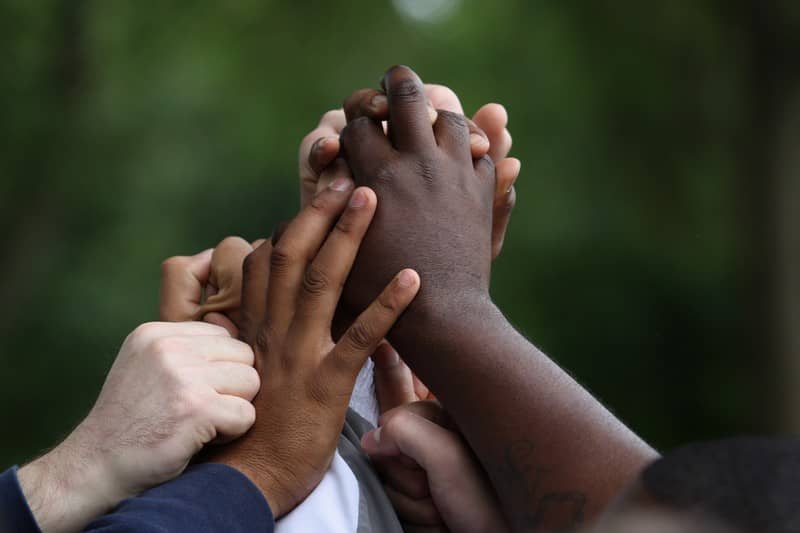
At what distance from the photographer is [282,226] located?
5.12 ft

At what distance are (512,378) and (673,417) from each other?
24.8ft

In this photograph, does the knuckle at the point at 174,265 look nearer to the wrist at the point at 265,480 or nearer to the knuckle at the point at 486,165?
the wrist at the point at 265,480

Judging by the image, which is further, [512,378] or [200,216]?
[200,216]

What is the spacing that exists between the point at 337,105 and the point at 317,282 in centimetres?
773

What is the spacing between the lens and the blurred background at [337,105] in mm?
7836

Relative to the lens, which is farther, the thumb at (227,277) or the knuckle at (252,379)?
the thumb at (227,277)

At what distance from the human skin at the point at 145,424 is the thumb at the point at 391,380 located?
0.33 m

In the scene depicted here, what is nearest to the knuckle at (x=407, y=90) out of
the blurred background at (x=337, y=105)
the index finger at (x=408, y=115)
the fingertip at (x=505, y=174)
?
the index finger at (x=408, y=115)

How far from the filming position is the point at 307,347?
4.58ft

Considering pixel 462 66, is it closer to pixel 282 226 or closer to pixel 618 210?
pixel 618 210

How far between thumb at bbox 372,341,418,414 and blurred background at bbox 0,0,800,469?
579 centimetres

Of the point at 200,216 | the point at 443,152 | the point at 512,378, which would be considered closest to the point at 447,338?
the point at 512,378

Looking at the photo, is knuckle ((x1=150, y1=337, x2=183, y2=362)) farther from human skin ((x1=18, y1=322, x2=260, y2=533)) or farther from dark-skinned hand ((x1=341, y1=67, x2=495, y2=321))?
dark-skinned hand ((x1=341, y1=67, x2=495, y2=321))

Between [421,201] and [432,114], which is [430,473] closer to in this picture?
[421,201]
